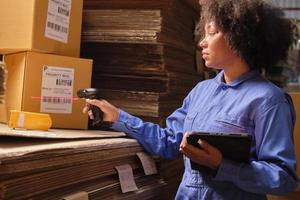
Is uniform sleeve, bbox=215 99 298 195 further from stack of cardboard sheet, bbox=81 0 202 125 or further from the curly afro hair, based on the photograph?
stack of cardboard sheet, bbox=81 0 202 125

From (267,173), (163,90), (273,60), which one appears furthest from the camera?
(163,90)

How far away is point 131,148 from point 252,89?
1.67ft

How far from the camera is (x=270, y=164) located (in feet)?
4.45

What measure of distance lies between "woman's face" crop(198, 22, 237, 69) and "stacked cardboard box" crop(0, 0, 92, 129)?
540 millimetres

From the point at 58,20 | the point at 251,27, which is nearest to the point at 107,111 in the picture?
the point at 58,20

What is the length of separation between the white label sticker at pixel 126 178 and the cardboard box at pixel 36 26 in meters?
0.53

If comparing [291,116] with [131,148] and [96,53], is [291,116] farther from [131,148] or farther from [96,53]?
[96,53]

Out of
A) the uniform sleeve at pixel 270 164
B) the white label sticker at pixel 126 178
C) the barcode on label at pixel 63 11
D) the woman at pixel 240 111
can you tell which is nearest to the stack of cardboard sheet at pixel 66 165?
the white label sticker at pixel 126 178

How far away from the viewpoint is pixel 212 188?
148 centimetres

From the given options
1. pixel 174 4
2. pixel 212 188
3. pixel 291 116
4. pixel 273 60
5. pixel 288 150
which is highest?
pixel 174 4

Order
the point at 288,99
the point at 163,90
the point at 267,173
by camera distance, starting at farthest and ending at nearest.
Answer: the point at 163,90 < the point at 288,99 < the point at 267,173

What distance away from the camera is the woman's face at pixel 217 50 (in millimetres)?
1552

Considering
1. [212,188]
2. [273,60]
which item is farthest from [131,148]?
[273,60]

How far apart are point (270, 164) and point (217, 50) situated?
445 millimetres
